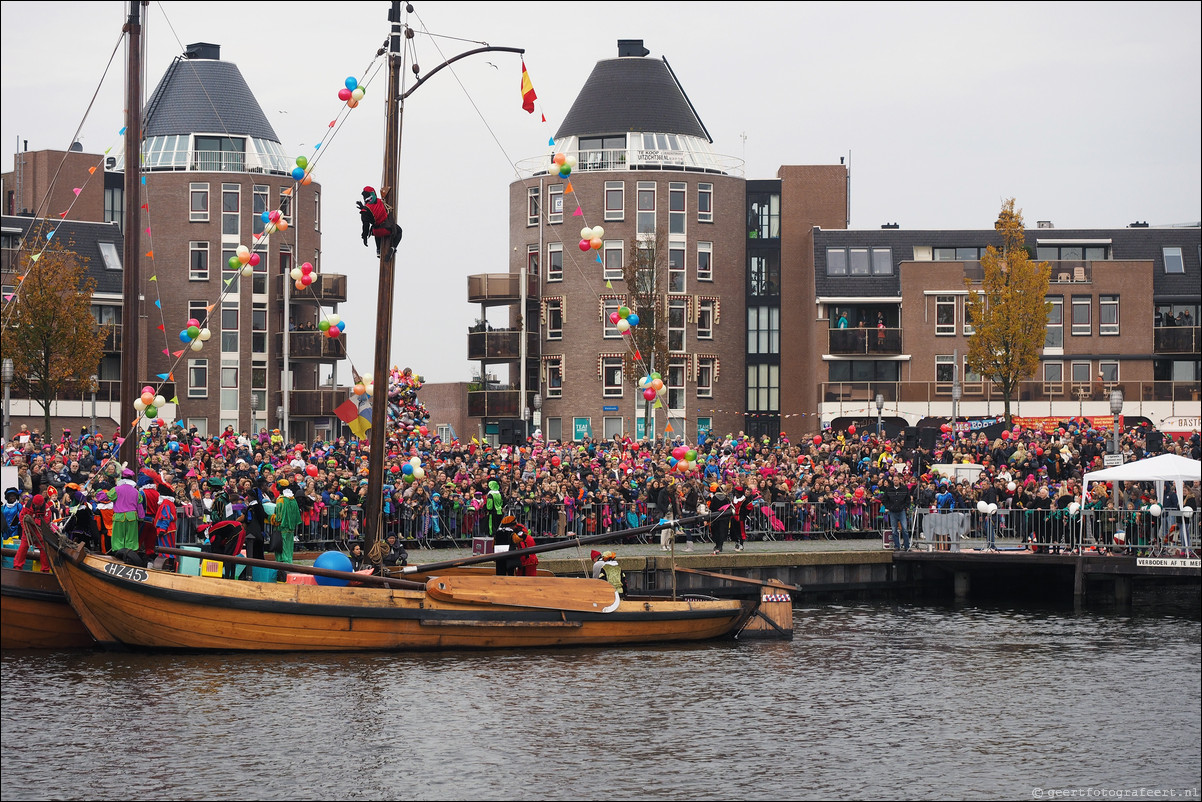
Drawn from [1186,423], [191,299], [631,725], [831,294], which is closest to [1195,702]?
[631,725]

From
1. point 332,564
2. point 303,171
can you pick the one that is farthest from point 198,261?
point 332,564

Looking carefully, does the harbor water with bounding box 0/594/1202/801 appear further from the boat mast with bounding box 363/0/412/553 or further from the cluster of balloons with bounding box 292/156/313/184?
the cluster of balloons with bounding box 292/156/313/184

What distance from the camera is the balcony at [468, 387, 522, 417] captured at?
7381 centimetres

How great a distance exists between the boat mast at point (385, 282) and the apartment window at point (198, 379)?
47.0m

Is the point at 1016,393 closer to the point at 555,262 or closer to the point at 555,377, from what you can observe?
the point at 555,377

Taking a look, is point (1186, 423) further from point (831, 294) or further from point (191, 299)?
point (191, 299)

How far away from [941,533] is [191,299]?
4529 cm

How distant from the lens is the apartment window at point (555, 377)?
7556 centimetres

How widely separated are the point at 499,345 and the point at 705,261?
36.3 feet

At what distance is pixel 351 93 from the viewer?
27906 mm

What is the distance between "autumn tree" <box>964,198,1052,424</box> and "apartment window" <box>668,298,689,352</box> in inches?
632

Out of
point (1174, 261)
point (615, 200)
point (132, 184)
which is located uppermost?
point (615, 200)

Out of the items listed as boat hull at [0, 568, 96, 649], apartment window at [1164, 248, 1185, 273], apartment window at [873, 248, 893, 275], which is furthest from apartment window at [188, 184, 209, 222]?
boat hull at [0, 568, 96, 649]

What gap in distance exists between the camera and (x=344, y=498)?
1387 inches
